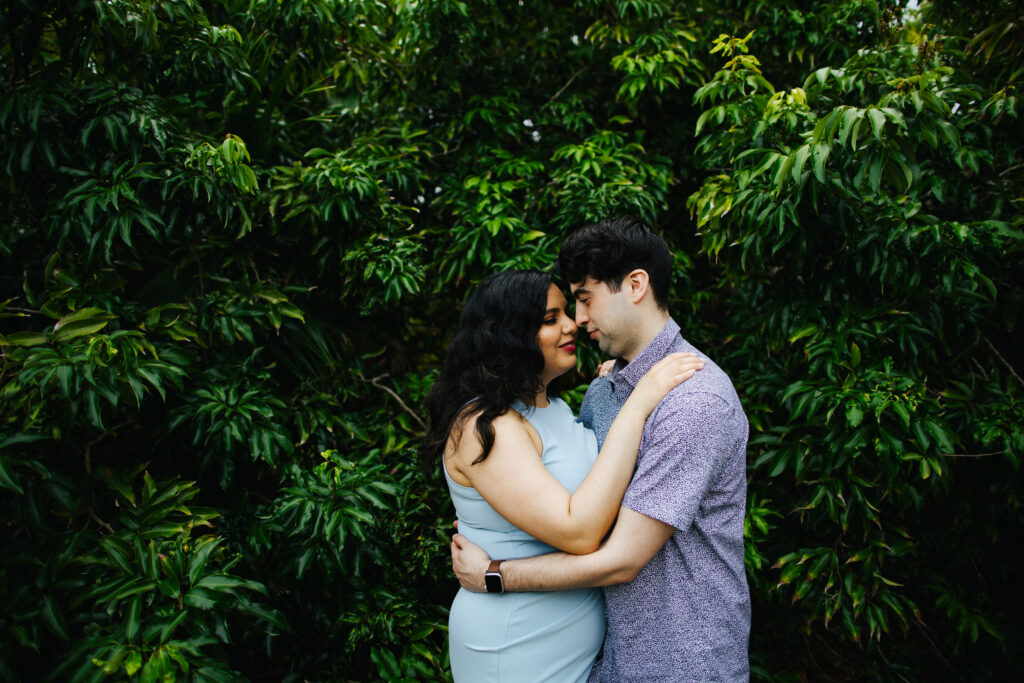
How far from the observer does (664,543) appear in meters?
1.46

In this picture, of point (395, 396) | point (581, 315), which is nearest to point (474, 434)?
point (581, 315)

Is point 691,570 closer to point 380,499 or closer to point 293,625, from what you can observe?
point 380,499

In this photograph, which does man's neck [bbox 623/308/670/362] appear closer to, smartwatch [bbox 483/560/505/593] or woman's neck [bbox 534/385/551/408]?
woman's neck [bbox 534/385/551/408]

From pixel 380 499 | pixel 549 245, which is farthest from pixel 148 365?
pixel 549 245

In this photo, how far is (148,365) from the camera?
2.18 metres

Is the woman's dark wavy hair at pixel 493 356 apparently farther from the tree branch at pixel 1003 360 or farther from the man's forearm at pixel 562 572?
the tree branch at pixel 1003 360

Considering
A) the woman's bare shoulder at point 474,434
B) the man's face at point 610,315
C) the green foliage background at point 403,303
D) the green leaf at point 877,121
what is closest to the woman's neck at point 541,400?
the woman's bare shoulder at point 474,434

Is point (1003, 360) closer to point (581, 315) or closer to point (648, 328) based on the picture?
point (648, 328)

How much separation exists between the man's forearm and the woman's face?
586 millimetres

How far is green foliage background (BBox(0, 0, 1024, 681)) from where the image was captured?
82.8 inches

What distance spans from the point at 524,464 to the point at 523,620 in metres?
0.46

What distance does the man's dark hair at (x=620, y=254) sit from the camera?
5.60 feet

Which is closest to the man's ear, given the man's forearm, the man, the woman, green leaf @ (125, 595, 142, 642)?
the man

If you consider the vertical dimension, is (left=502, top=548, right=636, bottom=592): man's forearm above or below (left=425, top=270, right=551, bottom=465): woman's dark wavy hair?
below
